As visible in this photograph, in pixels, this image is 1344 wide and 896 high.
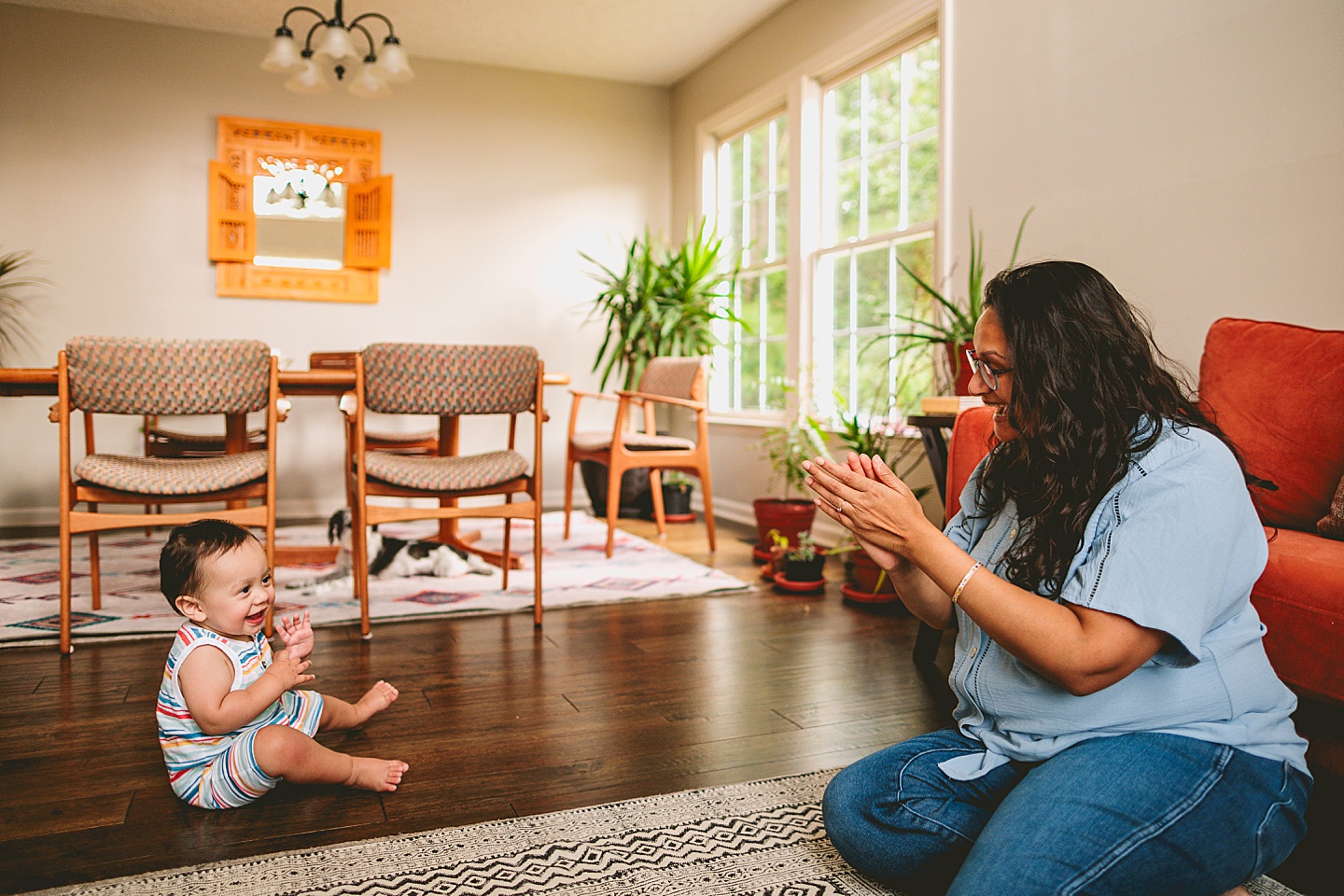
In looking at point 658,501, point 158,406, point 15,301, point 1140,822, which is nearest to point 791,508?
point 658,501

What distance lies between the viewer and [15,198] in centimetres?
512

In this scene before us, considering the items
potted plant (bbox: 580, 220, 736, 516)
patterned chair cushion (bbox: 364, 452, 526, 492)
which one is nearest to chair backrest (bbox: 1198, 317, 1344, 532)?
patterned chair cushion (bbox: 364, 452, 526, 492)

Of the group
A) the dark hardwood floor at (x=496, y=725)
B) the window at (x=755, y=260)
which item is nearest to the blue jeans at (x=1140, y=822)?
the dark hardwood floor at (x=496, y=725)

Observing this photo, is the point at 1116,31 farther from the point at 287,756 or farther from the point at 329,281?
the point at 329,281

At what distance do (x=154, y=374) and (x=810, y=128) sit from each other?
337cm

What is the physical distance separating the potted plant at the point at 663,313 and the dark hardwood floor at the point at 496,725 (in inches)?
93.6

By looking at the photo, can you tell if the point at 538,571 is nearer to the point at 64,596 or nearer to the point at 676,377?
the point at 64,596

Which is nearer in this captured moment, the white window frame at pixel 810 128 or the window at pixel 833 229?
the white window frame at pixel 810 128

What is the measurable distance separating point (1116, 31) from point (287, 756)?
121 inches

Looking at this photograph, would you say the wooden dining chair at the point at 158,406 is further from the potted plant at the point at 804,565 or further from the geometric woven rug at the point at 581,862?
the potted plant at the point at 804,565

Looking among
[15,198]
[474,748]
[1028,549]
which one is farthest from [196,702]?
[15,198]

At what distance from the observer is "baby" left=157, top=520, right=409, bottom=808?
1648 mm

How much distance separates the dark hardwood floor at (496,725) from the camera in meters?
1.58

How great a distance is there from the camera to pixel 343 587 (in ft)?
11.0
